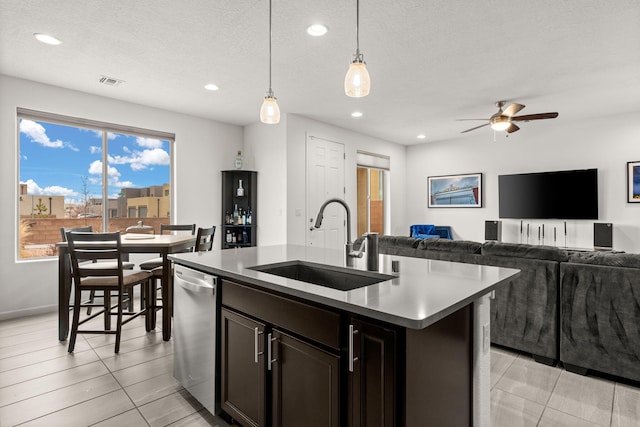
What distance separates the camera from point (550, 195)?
562 cm

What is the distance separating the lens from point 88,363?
2.58 metres

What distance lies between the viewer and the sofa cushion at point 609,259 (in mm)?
2221

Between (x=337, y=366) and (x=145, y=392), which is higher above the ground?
(x=337, y=366)

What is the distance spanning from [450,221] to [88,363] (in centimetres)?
628

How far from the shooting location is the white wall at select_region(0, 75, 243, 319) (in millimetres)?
3605

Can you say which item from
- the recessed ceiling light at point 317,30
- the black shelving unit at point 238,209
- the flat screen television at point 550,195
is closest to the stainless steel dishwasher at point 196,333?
the recessed ceiling light at point 317,30

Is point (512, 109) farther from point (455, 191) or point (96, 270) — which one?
point (96, 270)

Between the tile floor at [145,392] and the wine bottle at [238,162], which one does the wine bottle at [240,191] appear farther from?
the tile floor at [145,392]

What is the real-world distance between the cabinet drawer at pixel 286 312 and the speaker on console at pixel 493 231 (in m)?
5.69

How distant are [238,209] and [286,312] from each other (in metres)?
4.36

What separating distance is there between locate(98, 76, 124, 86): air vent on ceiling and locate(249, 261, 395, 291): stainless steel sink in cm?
320

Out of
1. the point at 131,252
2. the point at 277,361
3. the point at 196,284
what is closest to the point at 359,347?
the point at 277,361

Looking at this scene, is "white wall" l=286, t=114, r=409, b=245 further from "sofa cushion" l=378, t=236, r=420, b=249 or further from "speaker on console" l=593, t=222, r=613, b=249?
"speaker on console" l=593, t=222, r=613, b=249

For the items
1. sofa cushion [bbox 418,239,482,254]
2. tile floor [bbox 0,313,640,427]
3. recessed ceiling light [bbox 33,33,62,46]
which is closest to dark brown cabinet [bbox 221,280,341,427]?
tile floor [bbox 0,313,640,427]
